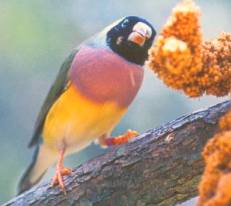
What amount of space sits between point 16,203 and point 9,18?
48.2 inches

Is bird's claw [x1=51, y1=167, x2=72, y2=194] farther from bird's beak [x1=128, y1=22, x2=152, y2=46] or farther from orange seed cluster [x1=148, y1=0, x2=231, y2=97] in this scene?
orange seed cluster [x1=148, y1=0, x2=231, y2=97]

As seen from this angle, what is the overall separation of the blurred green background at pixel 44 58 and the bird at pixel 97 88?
31.8 inches

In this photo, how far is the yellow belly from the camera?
1.44m

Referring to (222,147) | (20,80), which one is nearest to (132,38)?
(222,147)

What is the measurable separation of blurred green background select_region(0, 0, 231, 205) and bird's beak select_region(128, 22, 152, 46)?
105cm

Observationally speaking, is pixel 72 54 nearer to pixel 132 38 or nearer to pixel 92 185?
pixel 132 38

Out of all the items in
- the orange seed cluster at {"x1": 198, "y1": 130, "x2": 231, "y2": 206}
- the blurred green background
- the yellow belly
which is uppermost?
the blurred green background

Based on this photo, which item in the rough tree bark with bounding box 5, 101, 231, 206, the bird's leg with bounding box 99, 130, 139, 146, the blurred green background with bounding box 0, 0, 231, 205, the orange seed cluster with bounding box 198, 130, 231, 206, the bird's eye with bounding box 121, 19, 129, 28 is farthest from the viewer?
the blurred green background with bounding box 0, 0, 231, 205

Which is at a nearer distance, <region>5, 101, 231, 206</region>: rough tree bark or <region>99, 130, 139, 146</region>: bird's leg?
<region>5, 101, 231, 206</region>: rough tree bark

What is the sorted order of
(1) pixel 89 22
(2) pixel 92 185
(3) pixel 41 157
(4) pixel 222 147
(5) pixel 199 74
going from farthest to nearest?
(1) pixel 89 22 < (3) pixel 41 157 < (2) pixel 92 185 < (5) pixel 199 74 < (4) pixel 222 147

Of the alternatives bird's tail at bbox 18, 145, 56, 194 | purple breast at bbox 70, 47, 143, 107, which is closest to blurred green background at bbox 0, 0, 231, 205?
bird's tail at bbox 18, 145, 56, 194

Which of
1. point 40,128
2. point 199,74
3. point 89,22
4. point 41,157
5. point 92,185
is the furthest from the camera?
point 89,22

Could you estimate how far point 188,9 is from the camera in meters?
0.80

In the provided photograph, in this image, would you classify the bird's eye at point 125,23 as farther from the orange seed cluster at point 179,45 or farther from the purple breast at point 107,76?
the orange seed cluster at point 179,45
